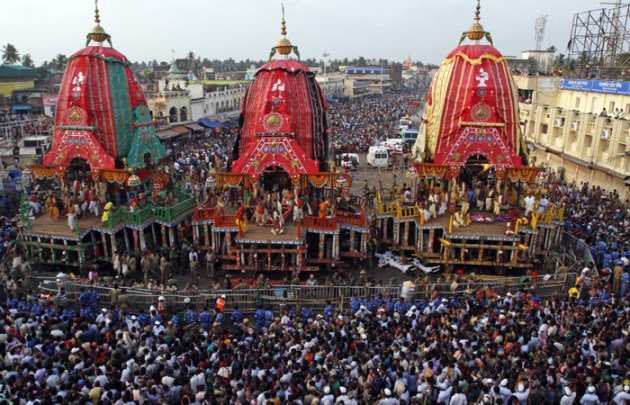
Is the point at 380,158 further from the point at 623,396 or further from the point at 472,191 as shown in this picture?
the point at 623,396

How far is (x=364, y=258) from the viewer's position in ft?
62.5

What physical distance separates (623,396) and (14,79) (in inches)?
2785

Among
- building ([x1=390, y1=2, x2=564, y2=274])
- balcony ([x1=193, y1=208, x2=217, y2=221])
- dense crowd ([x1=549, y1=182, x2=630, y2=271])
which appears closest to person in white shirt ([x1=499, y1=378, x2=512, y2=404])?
building ([x1=390, y1=2, x2=564, y2=274])

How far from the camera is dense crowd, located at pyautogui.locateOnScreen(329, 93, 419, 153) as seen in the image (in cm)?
4451

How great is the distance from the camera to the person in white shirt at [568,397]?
9.41 meters

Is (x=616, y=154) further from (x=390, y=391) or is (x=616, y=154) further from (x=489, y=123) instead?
(x=390, y=391)

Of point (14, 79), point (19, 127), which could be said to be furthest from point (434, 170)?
point (14, 79)

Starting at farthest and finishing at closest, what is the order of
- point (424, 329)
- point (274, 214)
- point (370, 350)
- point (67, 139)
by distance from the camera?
point (67, 139) < point (274, 214) < point (424, 329) < point (370, 350)

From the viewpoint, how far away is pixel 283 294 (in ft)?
50.2

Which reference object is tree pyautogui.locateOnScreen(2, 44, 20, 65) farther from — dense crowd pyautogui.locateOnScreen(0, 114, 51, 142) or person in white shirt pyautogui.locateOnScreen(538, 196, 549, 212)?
person in white shirt pyautogui.locateOnScreen(538, 196, 549, 212)

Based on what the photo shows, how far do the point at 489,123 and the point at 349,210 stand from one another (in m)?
6.55

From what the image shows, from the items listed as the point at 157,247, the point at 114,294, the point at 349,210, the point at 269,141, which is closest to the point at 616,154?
the point at 349,210

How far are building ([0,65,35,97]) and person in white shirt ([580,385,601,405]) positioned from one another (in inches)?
2581

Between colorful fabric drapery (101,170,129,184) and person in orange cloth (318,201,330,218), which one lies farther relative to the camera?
colorful fabric drapery (101,170,129,184)
